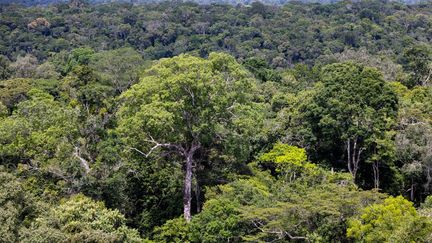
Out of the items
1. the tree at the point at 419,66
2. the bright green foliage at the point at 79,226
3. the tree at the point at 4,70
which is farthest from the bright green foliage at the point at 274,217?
the tree at the point at 4,70

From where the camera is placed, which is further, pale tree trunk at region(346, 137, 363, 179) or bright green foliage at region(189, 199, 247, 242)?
pale tree trunk at region(346, 137, 363, 179)

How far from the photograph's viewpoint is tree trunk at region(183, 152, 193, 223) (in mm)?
17017

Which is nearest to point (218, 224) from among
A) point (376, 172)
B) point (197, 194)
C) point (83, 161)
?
point (197, 194)

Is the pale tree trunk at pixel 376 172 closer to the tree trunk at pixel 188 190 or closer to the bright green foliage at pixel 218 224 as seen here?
the tree trunk at pixel 188 190

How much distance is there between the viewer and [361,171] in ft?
74.4

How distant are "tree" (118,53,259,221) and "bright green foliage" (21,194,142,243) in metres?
3.58

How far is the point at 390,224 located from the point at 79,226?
8.31 metres

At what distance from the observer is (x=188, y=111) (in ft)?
56.9

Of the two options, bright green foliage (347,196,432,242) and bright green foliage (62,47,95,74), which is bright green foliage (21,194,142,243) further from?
bright green foliage (62,47,95,74)

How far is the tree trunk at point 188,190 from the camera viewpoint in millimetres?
17017

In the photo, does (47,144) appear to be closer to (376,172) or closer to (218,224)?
(218,224)

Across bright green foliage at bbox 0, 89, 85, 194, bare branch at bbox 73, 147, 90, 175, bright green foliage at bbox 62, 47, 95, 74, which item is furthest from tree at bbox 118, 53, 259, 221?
bright green foliage at bbox 62, 47, 95, 74

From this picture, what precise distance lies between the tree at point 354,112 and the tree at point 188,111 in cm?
457

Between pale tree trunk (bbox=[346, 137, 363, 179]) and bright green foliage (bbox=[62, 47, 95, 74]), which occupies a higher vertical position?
pale tree trunk (bbox=[346, 137, 363, 179])
